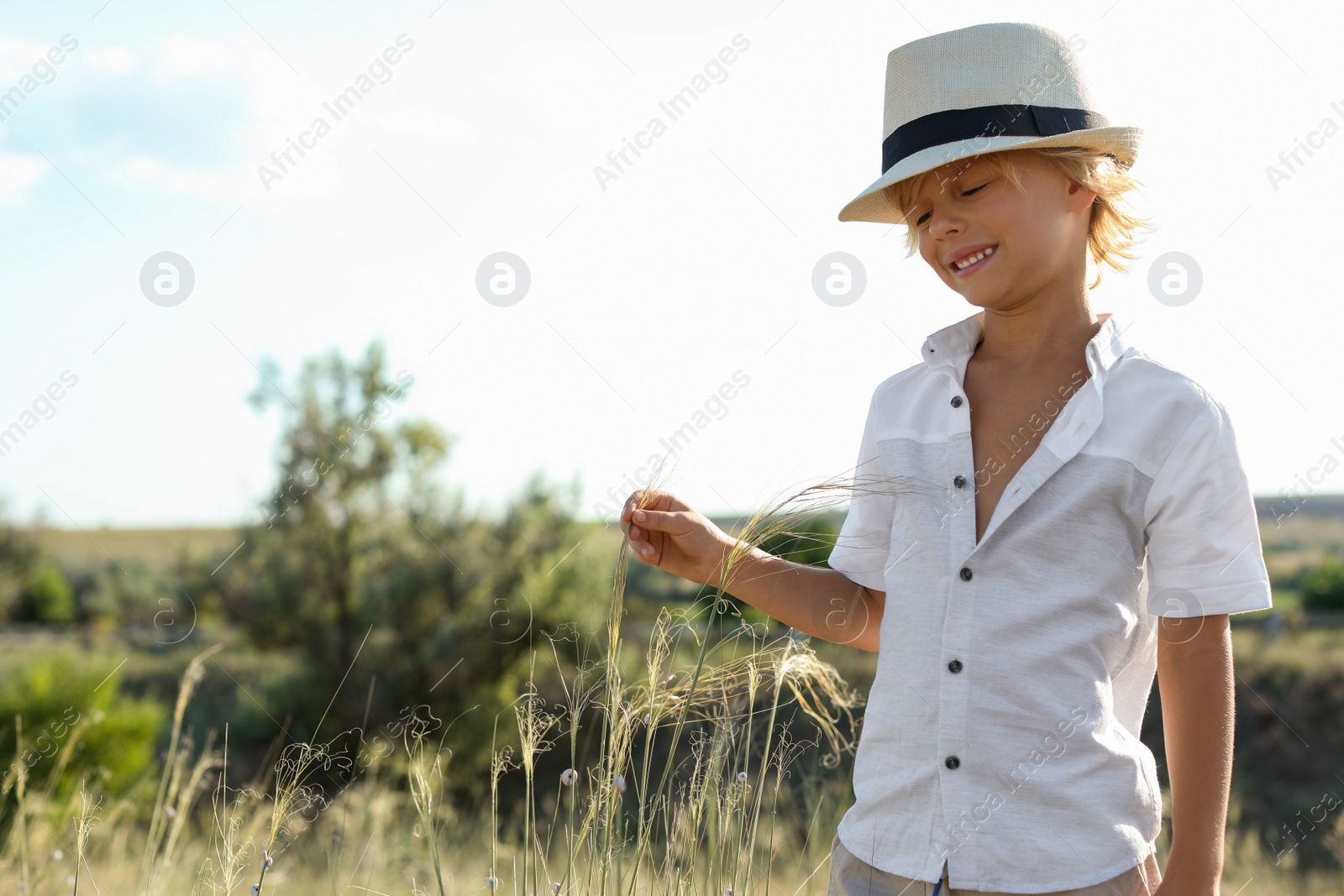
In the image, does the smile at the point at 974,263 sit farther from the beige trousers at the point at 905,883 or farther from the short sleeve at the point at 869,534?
the beige trousers at the point at 905,883

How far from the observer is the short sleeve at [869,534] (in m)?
1.56

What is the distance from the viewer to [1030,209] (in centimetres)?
139

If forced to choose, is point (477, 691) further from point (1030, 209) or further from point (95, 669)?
point (1030, 209)

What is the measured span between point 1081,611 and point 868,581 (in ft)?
1.21

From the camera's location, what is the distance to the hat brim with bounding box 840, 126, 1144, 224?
136 centimetres

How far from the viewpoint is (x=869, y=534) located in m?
1.57

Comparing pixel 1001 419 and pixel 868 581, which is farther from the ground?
pixel 1001 419

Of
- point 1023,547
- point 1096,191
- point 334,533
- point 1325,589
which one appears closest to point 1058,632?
A: point 1023,547

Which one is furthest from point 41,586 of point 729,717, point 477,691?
point 729,717

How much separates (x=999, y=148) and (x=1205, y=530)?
0.59 m

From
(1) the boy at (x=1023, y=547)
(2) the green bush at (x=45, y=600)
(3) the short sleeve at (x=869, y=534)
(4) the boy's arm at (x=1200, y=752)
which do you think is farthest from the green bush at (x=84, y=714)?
(2) the green bush at (x=45, y=600)

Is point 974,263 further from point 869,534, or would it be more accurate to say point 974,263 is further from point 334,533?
point 334,533

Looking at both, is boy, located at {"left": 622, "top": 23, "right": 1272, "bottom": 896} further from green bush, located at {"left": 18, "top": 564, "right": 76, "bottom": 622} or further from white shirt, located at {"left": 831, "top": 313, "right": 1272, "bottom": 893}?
green bush, located at {"left": 18, "top": 564, "right": 76, "bottom": 622}

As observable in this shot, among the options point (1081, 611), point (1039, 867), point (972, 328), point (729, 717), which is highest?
point (972, 328)
